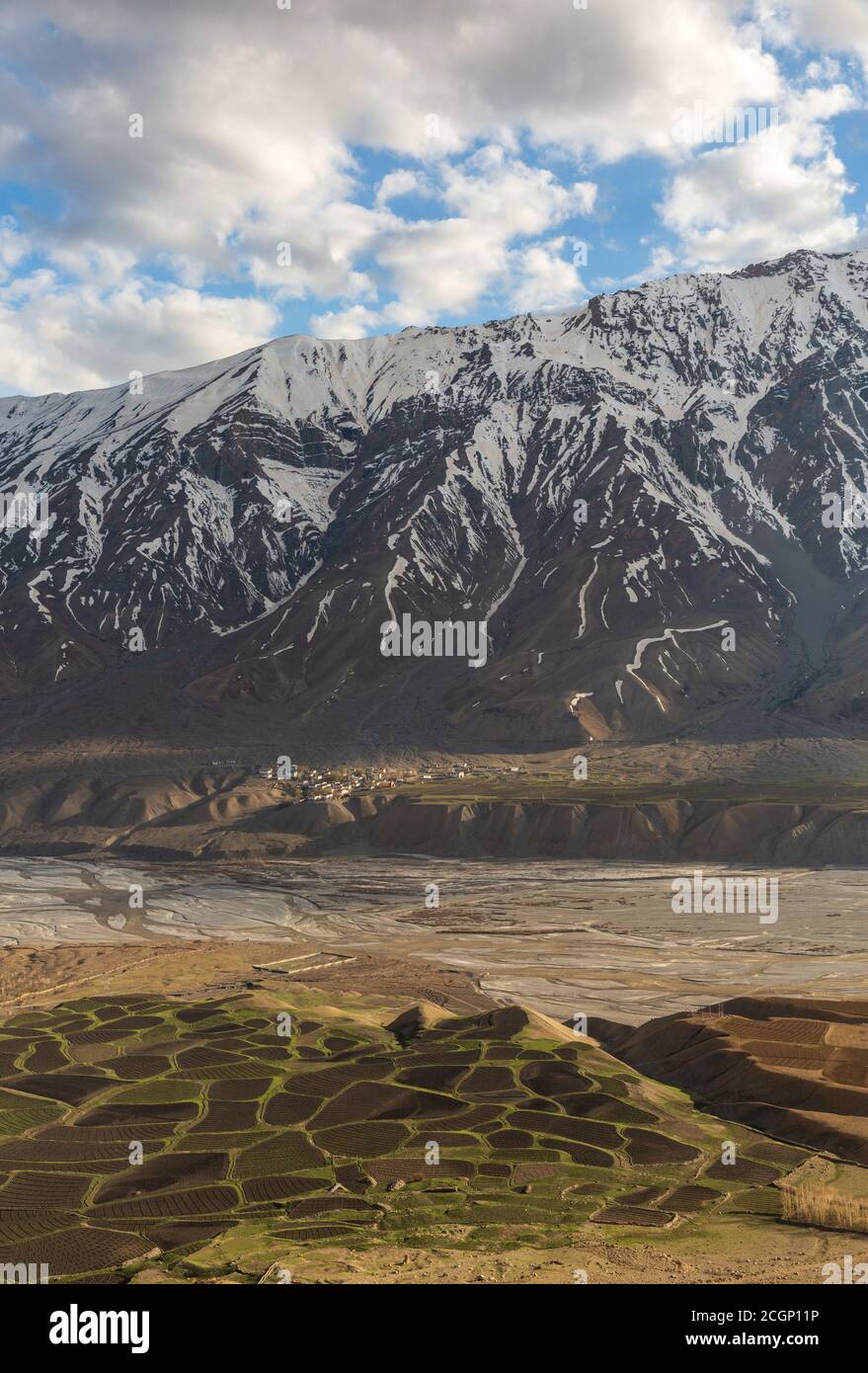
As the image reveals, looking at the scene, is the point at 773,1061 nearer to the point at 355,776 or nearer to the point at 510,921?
the point at 510,921

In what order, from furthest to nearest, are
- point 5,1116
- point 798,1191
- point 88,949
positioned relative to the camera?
point 88,949
point 5,1116
point 798,1191

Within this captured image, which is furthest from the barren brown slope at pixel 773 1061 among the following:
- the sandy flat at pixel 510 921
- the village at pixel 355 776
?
the village at pixel 355 776

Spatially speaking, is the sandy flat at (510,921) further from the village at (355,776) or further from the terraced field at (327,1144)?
the village at (355,776)

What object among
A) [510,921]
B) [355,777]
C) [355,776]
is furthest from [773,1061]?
[355,776]

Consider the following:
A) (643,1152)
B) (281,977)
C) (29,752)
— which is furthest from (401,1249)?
(29,752)

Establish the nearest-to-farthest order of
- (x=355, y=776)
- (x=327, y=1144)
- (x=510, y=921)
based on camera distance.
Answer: (x=327, y=1144) → (x=510, y=921) → (x=355, y=776)

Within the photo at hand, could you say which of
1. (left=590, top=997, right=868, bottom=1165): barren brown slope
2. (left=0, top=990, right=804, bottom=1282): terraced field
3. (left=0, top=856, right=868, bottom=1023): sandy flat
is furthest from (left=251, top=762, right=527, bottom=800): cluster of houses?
(left=0, top=990, right=804, bottom=1282): terraced field

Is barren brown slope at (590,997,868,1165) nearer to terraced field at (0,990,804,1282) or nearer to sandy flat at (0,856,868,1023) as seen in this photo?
terraced field at (0,990,804,1282)

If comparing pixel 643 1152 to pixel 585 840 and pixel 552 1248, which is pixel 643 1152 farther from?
pixel 585 840
